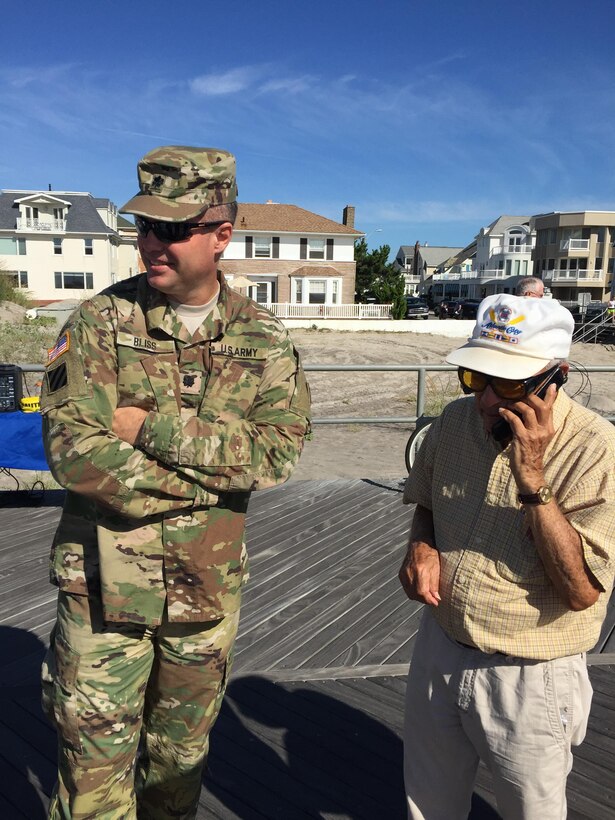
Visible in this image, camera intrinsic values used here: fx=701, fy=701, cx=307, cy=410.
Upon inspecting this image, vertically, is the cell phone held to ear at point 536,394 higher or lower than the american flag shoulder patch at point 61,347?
lower

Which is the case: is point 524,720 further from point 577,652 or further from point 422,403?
point 422,403

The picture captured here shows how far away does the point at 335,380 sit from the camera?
75.4 feet

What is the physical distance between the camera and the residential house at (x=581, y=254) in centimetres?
7031

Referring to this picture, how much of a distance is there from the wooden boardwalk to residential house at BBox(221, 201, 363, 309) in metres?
45.3

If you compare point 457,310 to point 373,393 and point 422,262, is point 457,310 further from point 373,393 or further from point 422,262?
point 422,262

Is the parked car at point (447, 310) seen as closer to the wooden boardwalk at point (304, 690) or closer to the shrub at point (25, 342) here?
the shrub at point (25, 342)

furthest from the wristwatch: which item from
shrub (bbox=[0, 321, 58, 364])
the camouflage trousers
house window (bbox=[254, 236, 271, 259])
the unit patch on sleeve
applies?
house window (bbox=[254, 236, 271, 259])

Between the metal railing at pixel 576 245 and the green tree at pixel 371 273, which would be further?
the metal railing at pixel 576 245

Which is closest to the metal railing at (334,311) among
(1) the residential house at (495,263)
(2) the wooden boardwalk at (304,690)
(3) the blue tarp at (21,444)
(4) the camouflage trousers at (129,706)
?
(1) the residential house at (495,263)

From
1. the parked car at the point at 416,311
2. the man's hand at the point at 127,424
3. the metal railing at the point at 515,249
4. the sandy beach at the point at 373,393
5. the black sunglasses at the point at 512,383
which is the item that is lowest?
the sandy beach at the point at 373,393

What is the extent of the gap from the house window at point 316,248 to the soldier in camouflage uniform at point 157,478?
164ft

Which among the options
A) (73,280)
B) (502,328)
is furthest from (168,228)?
(73,280)

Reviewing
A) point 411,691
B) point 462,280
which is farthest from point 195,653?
point 462,280

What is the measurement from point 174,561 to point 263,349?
633 millimetres
